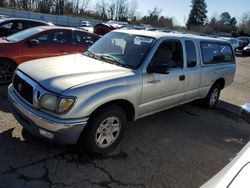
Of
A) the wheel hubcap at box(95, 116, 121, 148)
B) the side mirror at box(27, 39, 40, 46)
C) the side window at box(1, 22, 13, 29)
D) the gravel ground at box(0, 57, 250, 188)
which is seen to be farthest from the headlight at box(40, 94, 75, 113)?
the side window at box(1, 22, 13, 29)

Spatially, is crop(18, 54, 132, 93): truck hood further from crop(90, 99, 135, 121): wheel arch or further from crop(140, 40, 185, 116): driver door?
crop(140, 40, 185, 116): driver door

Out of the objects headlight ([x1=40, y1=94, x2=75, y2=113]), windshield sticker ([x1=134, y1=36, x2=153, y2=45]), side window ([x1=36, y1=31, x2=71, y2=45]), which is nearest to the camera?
headlight ([x1=40, y1=94, x2=75, y2=113])

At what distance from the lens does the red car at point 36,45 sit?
6430 millimetres

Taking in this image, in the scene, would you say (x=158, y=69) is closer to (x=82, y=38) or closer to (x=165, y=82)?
(x=165, y=82)

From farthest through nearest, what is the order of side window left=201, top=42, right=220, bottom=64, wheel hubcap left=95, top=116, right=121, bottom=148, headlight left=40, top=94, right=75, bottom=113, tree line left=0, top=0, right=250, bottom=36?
tree line left=0, top=0, right=250, bottom=36, side window left=201, top=42, right=220, bottom=64, wheel hubcap left=95, top=116, right=121, bottom=148, headlight left=40, top=94, right=75, bottom=113

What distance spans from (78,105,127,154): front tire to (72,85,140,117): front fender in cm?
16

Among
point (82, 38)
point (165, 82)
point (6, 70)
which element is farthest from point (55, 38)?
point (165, 82)

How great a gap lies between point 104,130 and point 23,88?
127cm

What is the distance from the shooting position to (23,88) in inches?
151

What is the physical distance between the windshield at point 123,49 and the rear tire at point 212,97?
8.83 ft

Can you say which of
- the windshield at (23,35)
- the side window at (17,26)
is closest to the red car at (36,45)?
the windshield at (23,35)

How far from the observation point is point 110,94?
3.67 meters

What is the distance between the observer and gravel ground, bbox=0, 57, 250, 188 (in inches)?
132

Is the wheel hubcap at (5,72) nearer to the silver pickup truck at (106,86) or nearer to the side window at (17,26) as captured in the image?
the silver pickup truck at (106,86)
